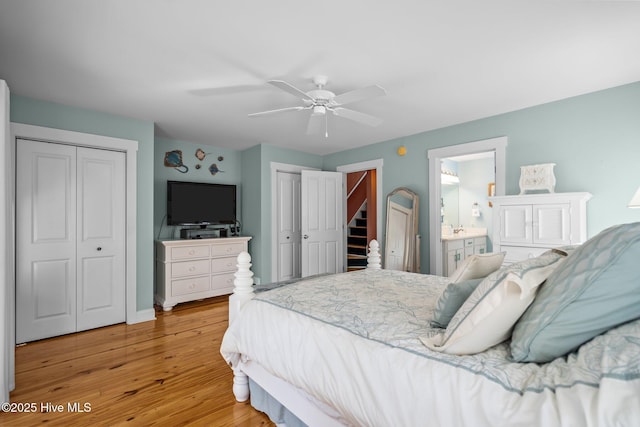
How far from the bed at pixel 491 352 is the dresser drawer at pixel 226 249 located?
9.66ft

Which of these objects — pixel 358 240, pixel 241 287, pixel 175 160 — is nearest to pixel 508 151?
pixel 241 287

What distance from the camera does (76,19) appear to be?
1.73 metres

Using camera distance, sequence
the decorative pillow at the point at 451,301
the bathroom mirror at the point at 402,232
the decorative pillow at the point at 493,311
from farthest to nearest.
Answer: the bathroom mirror at the point at 402,232, the decorative pillow at the point at 451,301, the decorative pillow at the point at 493,311

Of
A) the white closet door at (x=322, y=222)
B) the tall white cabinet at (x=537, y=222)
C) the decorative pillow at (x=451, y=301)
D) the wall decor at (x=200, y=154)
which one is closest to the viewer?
the decorative pillow at (x=451, y=301)

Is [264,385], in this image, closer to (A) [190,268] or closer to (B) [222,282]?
(A) [190,268]

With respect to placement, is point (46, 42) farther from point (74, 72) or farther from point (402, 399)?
point (402, 399)

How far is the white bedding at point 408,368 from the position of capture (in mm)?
722

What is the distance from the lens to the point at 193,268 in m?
4.08

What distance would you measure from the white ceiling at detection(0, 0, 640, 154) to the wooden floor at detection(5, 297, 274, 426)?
7.60 feet

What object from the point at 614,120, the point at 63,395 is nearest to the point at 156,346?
the point at 63,395

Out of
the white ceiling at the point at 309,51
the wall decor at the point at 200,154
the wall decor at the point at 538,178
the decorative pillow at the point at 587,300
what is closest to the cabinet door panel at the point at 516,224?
the wall decor at the point at 538,178

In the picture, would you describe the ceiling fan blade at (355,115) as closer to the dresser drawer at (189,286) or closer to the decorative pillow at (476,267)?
the decorative pillow at (476,267)

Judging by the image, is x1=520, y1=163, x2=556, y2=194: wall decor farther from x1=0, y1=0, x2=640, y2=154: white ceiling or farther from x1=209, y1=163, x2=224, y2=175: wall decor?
x1=209, y1=163, x2=224, y2=175: wall decor

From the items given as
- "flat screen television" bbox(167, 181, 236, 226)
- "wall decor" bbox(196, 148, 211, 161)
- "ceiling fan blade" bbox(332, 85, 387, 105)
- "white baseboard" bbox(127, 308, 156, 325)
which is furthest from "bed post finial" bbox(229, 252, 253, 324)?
"wall decor" bbox(196, 148, 211, 161)
